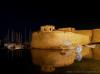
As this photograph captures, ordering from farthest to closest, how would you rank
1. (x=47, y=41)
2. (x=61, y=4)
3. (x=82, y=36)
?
1. (x=61, y=4)
2. (x=82, y=36)
3. (x=47, y=41)

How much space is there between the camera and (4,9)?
6.72 m

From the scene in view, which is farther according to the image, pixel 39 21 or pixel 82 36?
pixel 39 21

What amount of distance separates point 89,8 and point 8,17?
7.84 feet

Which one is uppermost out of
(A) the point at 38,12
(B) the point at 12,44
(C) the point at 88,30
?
(A) the point at 38,12

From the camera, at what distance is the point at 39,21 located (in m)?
6.75

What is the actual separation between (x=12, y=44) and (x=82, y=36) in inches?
76.8

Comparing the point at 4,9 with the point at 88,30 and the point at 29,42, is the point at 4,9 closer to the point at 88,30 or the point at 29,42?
the point at 29,42

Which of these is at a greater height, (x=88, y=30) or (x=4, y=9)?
(x=4, y=9)

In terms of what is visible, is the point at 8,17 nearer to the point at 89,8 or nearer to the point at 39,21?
the point at 39,21

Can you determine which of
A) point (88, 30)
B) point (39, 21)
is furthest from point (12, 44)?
point (88, 30)

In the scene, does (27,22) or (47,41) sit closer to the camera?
(47,41)

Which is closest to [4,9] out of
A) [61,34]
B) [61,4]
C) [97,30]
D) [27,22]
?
[27,22]

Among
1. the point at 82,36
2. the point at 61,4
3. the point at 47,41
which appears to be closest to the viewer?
the point at 47,41

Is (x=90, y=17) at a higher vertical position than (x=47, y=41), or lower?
higher
